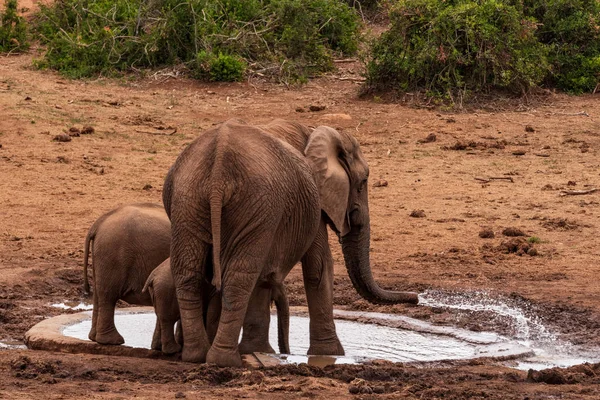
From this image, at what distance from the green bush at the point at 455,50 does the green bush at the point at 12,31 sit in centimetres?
476

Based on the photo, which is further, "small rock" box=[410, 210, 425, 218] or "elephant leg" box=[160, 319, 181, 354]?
"small rock" box=[410, 210, 425, 218]

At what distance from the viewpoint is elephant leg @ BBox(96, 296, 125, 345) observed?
6.79 m

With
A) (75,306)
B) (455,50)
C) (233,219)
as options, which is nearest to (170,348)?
(233,219)

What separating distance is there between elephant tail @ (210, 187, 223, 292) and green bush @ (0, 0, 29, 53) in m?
11.0

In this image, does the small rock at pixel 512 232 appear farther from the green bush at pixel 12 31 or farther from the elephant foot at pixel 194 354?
the green bush at pixel 12 31

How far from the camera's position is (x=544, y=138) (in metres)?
13.4

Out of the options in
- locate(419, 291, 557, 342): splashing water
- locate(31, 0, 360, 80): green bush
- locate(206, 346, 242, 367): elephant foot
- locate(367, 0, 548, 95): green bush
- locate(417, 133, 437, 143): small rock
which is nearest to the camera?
locate(206, 346, 242, 367): elephant foot

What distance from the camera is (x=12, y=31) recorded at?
1633cm

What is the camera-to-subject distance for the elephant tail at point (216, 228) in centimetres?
579

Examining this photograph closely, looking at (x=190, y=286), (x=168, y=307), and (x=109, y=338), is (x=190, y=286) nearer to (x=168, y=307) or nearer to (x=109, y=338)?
(x=168, y=307)

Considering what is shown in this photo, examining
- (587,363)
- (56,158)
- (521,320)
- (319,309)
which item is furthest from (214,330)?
(56,158)

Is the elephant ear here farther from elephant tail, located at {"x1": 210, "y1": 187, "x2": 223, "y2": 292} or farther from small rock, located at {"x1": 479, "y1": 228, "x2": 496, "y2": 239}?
small rock, located at {"x1": 479, "y1": 228, "x2": 496, "y2": 239}

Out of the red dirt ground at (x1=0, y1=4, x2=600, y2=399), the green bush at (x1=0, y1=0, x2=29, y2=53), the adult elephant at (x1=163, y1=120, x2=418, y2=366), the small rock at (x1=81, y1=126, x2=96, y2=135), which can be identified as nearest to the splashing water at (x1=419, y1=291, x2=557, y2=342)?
the red dirt ground at (x1=0, y1=4, x2=600, y2=399)

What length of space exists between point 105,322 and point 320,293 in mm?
1206
